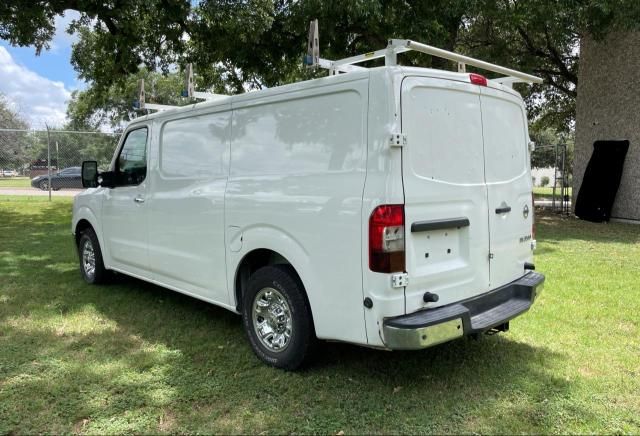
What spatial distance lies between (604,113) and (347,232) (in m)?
14.0

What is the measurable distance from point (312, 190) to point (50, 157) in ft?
53.4

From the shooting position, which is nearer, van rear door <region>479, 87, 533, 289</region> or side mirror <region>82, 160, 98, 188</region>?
van rear door <region>479, 87, 533, 289</region>

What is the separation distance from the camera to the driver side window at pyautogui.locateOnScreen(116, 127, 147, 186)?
5500 mm

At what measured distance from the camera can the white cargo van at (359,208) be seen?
10.6ft

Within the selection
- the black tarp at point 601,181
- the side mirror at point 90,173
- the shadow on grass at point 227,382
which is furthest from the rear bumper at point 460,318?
the black tarp at point 601,181

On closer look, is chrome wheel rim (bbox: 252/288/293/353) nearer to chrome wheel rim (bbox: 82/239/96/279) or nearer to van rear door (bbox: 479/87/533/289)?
van rear door (bbox: 479/87/533/289)

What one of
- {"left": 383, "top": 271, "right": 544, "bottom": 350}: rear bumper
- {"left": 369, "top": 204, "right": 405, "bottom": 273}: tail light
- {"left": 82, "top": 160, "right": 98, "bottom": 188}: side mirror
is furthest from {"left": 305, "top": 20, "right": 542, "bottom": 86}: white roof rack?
{"left": 82, "top": 160, "right": 98, "bottom": 188}: side mirror

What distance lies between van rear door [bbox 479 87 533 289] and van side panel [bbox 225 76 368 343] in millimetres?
1143

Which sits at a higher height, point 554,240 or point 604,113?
point 604,113

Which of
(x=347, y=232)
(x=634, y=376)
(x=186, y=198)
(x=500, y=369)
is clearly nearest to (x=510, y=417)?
(x=500, y=369)

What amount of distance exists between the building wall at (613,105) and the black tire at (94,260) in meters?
13.0

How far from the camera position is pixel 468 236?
3.66 m

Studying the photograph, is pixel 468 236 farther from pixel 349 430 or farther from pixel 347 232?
pixel 349 430

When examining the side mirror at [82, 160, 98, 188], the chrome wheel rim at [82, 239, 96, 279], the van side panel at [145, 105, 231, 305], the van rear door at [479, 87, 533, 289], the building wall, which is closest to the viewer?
the van rear door at [479, 87, 533, 289]
